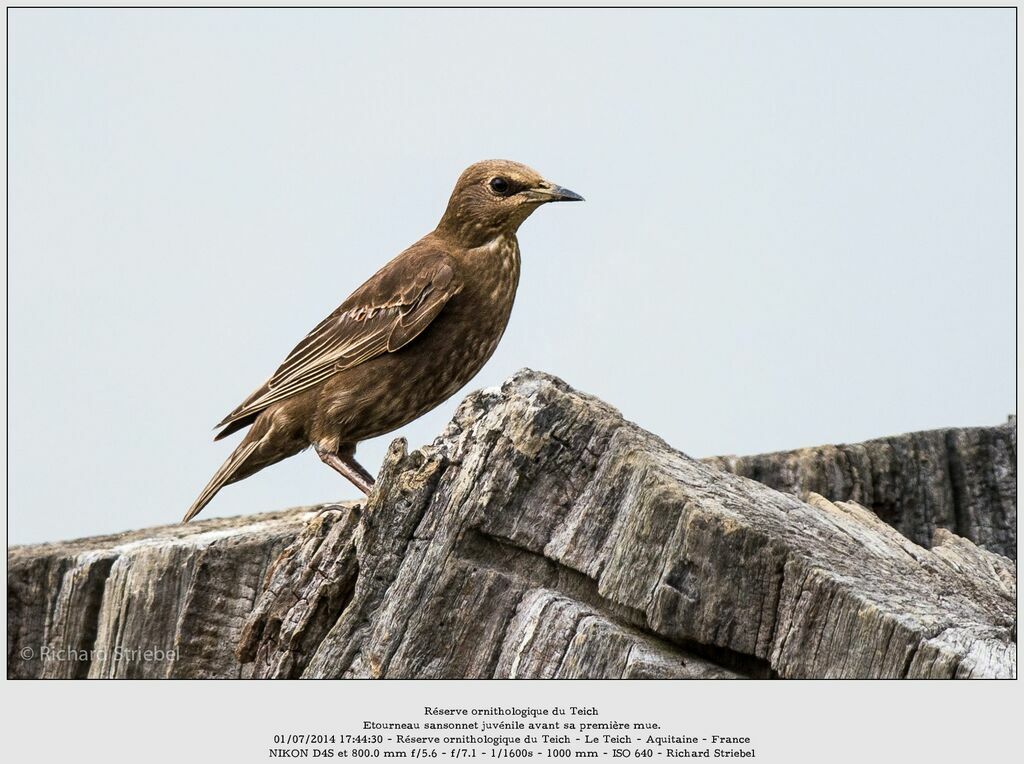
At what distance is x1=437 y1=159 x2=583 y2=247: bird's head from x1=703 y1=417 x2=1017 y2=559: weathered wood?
1.69m

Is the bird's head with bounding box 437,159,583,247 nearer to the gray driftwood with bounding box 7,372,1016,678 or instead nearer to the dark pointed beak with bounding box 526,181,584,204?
the dark pointed beak with bounding box 526,181,584,204

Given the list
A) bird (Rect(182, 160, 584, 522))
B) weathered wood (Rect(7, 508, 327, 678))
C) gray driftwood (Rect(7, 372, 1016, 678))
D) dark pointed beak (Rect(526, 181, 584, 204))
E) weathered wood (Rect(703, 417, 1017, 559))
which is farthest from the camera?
weathered wood (Rect(703, 417, 1017, 559))

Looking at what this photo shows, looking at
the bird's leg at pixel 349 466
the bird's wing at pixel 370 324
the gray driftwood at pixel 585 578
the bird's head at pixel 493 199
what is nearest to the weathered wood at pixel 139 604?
the bird's leg at pixel 349 466

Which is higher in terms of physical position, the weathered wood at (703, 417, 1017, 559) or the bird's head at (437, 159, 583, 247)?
the bird's head at (437, 159, 583, 247)

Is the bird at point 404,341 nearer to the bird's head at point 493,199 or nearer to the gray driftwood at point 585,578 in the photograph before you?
Result: the bird's head at point 493,199

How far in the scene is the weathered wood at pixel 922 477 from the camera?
736 cm

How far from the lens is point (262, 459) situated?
7.48 m

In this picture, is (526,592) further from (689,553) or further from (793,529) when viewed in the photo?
(793,529)

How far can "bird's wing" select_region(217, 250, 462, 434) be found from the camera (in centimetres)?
708

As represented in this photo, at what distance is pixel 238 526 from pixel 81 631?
1.06m

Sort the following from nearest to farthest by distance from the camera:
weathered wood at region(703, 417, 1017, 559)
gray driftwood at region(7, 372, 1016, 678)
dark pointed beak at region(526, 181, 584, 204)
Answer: gray driftwood at region(7, 372, 1016, 678), dark pointed beak at region(526, 181, 584, 204), weathered wood at region(703, 417, 1017, 559)

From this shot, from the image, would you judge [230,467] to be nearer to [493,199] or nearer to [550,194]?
[493,199]

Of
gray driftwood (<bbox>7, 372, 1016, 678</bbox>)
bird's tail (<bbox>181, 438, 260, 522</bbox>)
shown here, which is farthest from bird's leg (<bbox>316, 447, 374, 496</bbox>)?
gray driftwood (<bbox>7, 372, 1016, 678</bbox>)
